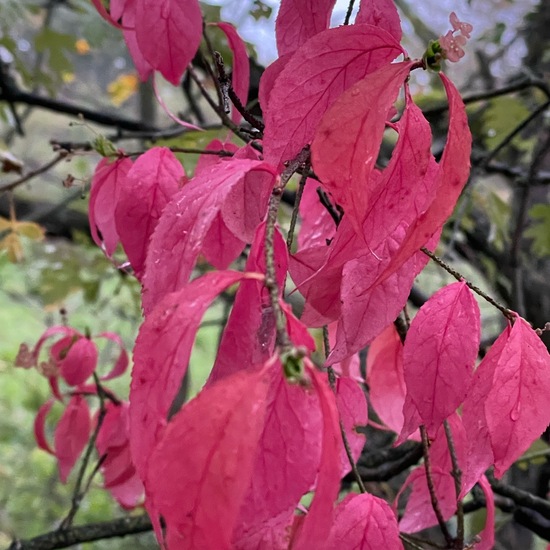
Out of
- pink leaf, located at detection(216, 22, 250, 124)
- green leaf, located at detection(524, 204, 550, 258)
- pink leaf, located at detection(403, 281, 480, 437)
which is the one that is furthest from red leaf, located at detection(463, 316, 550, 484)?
green leaf, located at detection(524, 204, 550, 258)

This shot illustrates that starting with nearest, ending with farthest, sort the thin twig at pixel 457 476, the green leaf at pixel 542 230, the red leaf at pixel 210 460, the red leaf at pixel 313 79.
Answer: the red leaf at pixel 210 460
the red leaf at pixel 313 79
the thin twig at pixel 457 476
the green leaf at pixel 542 230

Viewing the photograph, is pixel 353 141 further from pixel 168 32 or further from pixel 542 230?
pixel 542 230

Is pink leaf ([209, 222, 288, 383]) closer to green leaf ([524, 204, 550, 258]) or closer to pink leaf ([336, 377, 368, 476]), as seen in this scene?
pink leaf ([336, 377, 368, 476])

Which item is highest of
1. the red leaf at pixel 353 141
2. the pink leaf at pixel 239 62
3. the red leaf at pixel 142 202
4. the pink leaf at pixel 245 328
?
the pink leaf at pixel 239 62

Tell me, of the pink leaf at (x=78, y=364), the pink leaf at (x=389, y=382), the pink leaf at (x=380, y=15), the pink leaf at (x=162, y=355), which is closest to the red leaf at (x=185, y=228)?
the pink leaf at (x=162, y=355)

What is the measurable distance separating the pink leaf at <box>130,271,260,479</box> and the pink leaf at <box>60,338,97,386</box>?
497 mm

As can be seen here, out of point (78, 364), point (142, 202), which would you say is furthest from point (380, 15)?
point (78, 364)

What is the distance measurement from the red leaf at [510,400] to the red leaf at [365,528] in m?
0.05

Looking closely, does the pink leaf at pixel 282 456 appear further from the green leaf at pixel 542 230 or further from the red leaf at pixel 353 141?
the green leaf at pixel 542 230

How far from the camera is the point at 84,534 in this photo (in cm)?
64

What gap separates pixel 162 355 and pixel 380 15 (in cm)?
23

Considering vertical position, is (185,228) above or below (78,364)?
above

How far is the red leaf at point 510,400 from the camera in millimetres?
286

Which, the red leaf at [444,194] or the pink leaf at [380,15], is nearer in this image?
the red leaf at [444,194]
